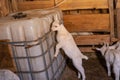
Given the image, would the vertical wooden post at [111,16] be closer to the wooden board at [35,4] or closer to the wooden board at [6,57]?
the wooden board at [35,4]

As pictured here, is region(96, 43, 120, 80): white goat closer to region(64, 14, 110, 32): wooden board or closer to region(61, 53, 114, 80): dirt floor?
region(61, 53, 114, 80): dirt floor

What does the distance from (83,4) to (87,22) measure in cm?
22

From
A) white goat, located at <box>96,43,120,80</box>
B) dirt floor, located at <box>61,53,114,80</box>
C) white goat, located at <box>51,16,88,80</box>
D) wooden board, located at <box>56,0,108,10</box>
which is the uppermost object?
wooden board, located at <box>56,0,108,10</box>

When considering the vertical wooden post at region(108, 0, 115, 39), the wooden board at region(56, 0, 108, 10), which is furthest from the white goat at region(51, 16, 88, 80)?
the vertical wooden post at region(108, 0, 115, 39)

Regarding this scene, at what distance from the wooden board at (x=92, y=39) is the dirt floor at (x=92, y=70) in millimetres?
194

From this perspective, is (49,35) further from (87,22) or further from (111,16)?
(111,16)

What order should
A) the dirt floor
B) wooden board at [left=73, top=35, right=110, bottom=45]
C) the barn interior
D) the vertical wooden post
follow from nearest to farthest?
the barn interior → the dirt floor → the vertical wooden post → wooden board at [left=73, top=35, right=110, bottom=45]

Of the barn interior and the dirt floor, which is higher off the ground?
the barn interior

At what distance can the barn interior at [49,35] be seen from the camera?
6.21 ft

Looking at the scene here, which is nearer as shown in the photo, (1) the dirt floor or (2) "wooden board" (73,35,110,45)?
(1) the dirt floor

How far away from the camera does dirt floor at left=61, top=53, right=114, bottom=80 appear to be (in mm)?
2296

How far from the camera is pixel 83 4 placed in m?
2.67

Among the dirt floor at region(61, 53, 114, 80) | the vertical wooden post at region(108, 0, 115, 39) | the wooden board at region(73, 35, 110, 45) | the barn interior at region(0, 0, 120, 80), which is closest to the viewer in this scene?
the barn interior at region(0, 0, 120, 80)

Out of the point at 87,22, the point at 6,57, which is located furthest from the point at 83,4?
the point at 6,57
